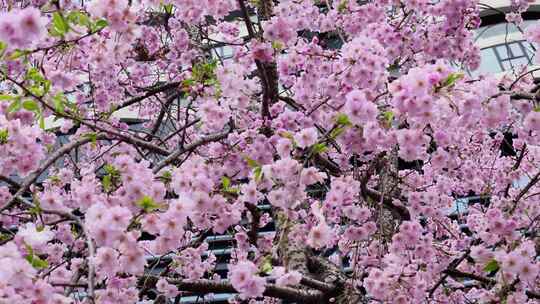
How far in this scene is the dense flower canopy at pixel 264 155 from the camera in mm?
3209

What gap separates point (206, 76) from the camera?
4.39m

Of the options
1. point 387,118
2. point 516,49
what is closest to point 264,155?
point 387,118

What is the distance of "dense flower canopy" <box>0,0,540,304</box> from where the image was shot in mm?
3209

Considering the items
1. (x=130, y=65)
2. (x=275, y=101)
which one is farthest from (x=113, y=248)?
(x=130, y=65)

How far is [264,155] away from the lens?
4.28 meters

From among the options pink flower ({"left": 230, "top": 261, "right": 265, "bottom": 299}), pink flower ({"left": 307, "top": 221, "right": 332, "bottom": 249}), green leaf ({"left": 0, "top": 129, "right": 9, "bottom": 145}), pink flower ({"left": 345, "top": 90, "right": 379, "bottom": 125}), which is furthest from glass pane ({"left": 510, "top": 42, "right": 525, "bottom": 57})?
green leaf ({"left": 0, "top": 129, "right": 9, "bottom": 145})

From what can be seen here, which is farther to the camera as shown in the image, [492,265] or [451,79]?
[492,265]

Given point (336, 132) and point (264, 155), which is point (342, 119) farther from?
point (264, 155)

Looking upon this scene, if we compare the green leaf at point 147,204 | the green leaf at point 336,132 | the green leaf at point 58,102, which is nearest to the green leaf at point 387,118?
the green leaf at point 336,132

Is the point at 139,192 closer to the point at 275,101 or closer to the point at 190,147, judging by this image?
the point at 190,147

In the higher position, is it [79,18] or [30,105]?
[79,18]

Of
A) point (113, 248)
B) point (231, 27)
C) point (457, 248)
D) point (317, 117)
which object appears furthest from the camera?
point (231, 27)

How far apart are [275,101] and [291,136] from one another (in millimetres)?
1527

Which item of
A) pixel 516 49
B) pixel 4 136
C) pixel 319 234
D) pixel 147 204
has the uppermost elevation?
pixel 516 49
